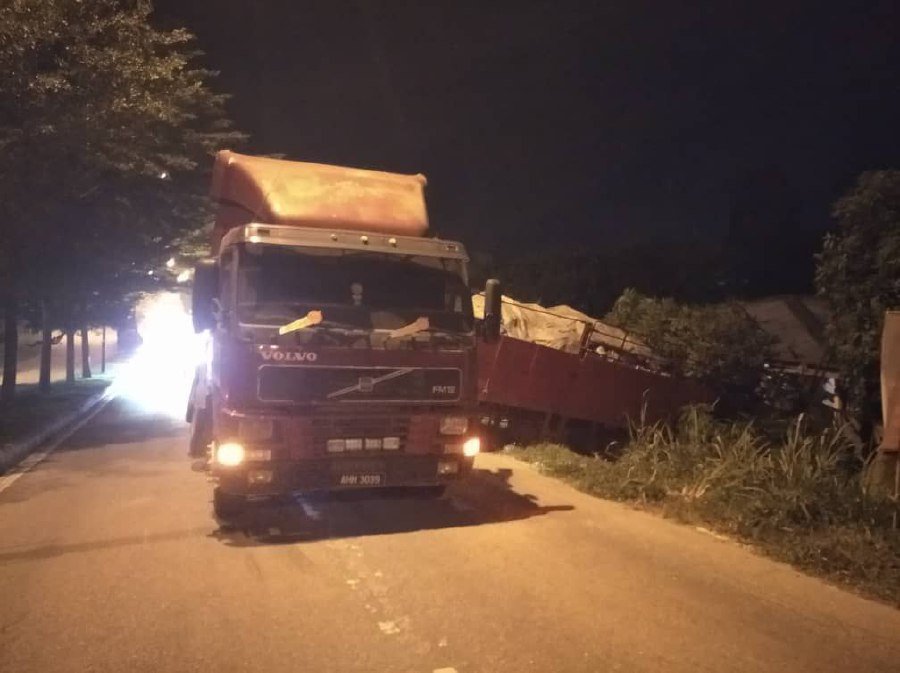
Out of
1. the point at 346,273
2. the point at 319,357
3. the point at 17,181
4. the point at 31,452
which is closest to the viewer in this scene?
the point at 319,357

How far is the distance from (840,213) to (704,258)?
1498 cm

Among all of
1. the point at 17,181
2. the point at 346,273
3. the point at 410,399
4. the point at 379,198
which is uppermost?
the point at 17,181

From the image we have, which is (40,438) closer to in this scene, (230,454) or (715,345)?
(230,454)

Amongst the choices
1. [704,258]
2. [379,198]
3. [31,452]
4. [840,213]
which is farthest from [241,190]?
[704,258]

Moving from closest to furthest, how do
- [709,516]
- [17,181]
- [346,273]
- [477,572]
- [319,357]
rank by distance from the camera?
[477,572] < [319,357] < [346,273] < [709,516] < [17,181]

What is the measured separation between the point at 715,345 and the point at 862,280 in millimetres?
3617

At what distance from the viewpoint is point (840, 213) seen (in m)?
10.0

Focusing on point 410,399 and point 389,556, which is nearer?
point 389,556

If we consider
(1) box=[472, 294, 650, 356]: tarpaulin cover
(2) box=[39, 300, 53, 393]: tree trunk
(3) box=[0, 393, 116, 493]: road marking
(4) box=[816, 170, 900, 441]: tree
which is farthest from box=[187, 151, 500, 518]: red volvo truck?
(2) box=[39, 300, 53, 393]: tree trunk

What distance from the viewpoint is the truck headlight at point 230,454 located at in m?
6.32

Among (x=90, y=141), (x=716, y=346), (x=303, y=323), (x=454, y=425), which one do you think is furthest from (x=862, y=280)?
(x=90, y=141)

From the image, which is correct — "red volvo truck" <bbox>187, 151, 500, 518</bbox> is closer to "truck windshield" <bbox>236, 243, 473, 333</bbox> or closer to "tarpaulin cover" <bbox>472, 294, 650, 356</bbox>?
"truck windshield" <bbox>236, 243, 473, 333</bbox>

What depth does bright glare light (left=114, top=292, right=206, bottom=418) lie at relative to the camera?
18.2 meters

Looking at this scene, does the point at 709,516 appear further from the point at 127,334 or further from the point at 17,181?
the point at 127,334
